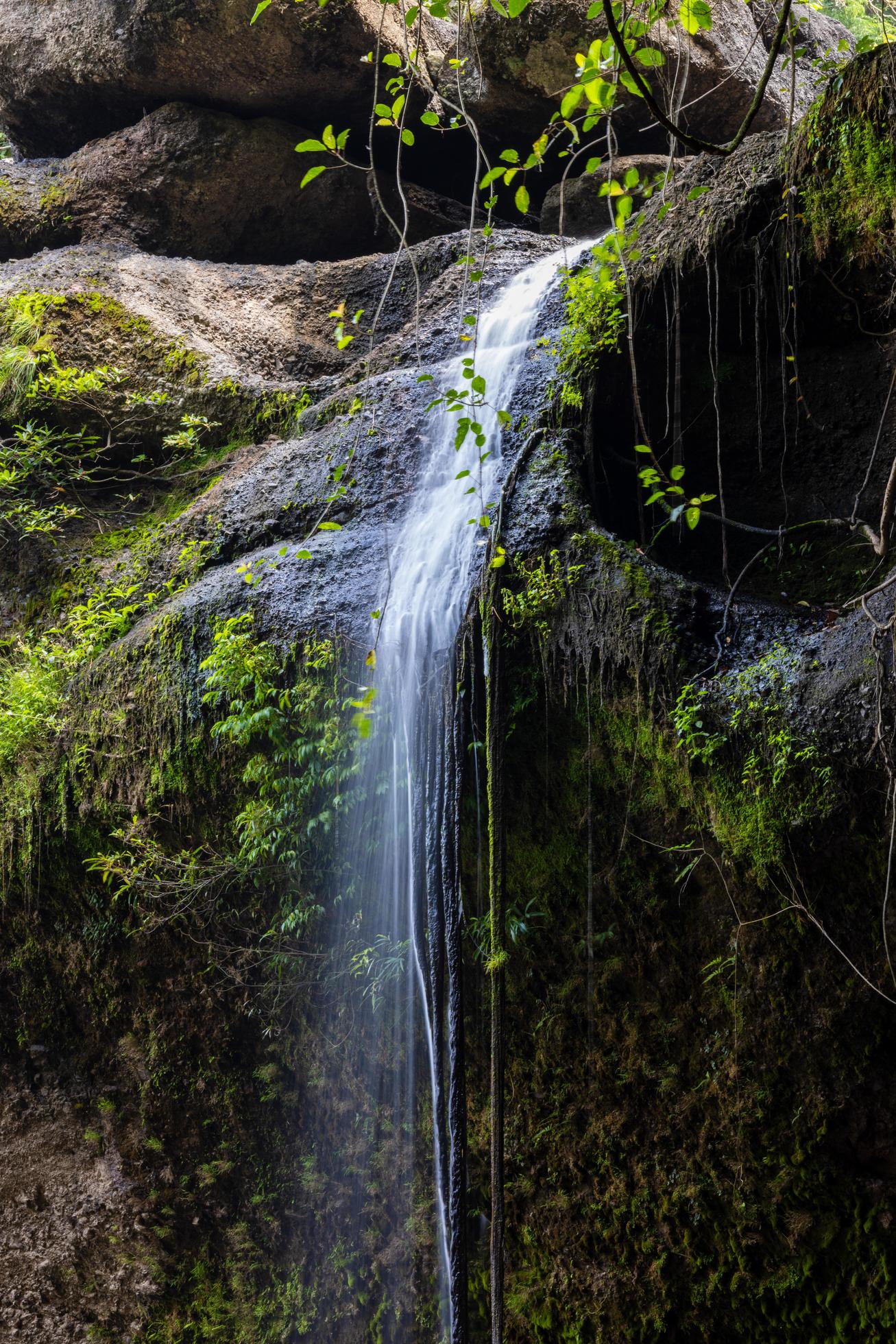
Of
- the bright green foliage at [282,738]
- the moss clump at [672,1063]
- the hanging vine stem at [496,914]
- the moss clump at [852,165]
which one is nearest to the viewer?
the hanging vine stem at [496,914]

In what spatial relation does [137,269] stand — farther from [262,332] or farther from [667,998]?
[667,998]

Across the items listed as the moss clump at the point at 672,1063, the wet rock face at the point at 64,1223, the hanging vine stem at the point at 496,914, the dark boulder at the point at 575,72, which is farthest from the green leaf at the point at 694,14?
the dark boulder at the point at 575,72

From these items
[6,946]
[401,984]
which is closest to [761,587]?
[401,984]

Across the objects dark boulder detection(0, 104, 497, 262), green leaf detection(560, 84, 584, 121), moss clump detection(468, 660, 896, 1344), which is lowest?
moss clump detection(468, 660, 896, 1344)

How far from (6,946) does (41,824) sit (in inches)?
35.8

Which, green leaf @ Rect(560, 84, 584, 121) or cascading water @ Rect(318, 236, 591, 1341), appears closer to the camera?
green leaf @ Rect(560, 84, 584, 121)

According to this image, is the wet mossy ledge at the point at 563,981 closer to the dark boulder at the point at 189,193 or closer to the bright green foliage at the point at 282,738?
the bright green foliage at the point at 282,738

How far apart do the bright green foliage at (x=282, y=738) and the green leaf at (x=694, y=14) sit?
302 cm

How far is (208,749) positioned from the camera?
5191 mm

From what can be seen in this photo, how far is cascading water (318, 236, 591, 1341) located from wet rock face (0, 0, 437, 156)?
19.2 ft

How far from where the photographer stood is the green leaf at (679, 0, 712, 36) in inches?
110

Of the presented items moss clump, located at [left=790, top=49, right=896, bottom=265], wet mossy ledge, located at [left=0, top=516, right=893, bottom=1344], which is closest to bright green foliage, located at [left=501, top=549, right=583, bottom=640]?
wet mossy ledge, located at [left=0, top=516, right=893, bottom=1344]

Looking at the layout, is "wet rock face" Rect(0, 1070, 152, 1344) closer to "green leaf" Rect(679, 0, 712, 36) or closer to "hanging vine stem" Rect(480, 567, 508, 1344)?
"hanging vine stem" Rect(480, 567, 508, 1344)

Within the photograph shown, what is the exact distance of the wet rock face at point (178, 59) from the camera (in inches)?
336
